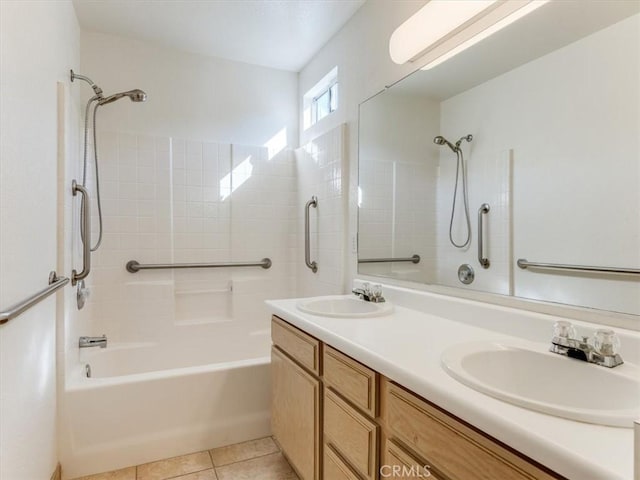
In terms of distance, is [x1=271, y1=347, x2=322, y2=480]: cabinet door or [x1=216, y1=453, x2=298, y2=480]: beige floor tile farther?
[x1=216, y1=453, x2=298, y2=480]: beige floor tile

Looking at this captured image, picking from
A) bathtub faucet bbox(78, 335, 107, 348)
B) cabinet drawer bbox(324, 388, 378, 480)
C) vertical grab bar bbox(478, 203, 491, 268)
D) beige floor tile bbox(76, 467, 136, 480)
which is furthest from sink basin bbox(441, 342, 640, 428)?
bathtub faucet bbox(78, 335, 107, 348)

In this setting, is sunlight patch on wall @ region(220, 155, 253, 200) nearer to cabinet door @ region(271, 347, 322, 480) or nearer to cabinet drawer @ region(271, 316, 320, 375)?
cabinet drawer @ region(271, 316, 320, 375)

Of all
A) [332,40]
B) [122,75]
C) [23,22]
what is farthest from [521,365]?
[122,75]

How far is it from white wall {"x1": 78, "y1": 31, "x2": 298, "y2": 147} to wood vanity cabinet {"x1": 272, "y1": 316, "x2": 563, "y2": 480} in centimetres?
168

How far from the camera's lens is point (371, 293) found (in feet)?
5.83

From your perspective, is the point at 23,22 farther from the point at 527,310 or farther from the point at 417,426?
the point at 527,310

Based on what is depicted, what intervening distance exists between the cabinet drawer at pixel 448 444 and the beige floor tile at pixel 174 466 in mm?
1265

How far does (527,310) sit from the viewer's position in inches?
47.1

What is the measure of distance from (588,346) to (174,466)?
182 cm

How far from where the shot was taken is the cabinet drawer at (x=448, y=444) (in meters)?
0.64

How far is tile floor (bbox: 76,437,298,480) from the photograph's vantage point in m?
1.71

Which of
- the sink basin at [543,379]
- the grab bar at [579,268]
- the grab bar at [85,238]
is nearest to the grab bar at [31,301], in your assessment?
the grab bar at [85,238]

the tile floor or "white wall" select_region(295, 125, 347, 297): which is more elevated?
"white wall" select_region(295, 125, 347, 297)

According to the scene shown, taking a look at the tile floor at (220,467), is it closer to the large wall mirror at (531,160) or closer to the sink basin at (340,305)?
the sink basin at (340,305)
